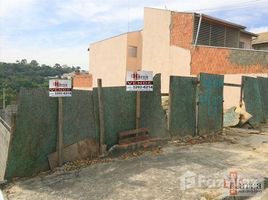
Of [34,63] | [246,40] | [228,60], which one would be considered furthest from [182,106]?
[34,63]

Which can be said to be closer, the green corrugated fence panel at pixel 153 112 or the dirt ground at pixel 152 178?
the dirt ground at pixel 152 178

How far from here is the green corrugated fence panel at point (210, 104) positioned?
11.4 m

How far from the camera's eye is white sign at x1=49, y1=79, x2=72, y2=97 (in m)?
7.45

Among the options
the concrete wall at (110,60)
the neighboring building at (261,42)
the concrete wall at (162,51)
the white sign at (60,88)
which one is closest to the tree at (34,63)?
the concrete wall at (110,60)

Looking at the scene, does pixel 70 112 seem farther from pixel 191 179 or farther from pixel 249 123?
pixel 249 123

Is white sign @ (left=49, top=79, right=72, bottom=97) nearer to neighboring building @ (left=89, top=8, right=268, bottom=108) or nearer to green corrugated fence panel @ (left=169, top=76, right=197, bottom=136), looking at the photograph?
green corrugated fence panel @ (left=169, top=76, right=197, bottom=136)

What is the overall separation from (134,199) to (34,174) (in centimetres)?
236

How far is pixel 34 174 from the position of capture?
7246 mm

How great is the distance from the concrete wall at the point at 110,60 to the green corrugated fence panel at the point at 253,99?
18.1 meters

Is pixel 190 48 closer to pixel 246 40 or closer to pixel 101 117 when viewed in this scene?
pixel 246 40

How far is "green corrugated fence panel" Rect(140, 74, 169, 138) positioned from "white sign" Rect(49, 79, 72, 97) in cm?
234

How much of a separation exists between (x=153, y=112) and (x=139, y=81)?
1170 millimetres

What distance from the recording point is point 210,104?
11836mm

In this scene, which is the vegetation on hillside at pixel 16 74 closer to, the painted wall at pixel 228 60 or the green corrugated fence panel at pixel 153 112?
the painted wall at pixel 228 60
